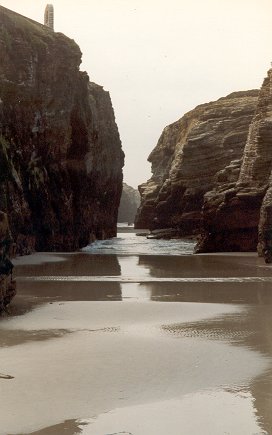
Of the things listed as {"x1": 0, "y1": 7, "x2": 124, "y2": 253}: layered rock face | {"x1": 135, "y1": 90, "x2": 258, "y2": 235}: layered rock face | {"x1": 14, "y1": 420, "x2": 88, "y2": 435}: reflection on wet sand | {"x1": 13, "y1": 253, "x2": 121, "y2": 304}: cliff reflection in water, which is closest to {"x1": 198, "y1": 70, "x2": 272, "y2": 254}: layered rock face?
{"x1": 0, "y1": 7, "x2": 124, "y2": 253}: layered rock face

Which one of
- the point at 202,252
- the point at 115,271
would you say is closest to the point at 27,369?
the point at 115,271

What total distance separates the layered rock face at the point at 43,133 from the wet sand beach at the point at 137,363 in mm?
18298

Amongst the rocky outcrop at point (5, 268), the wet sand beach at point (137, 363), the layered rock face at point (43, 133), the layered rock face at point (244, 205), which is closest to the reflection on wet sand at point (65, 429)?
the wet sand beach at point (137, 363)

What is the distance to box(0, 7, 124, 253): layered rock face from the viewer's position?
3459 cm

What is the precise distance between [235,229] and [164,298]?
23.8 m

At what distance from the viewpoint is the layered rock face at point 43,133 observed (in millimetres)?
34594

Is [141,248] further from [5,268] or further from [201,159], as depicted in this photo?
[5,268]

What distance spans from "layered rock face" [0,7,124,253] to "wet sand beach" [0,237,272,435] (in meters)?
18.3

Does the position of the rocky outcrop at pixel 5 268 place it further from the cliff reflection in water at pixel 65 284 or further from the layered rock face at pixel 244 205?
the layered rock face at pixel 244 205

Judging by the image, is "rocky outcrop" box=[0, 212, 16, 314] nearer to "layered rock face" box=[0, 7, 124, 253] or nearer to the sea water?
"layered rock face" box=[0, 7, 124, 253]

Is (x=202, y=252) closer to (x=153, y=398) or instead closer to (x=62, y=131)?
(x=62, y=131)

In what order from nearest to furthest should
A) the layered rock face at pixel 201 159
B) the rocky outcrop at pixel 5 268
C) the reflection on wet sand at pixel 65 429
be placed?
the reflection on wet sand at pixel 65 429 → the rocky outcrop at pixel 5 268 → the layered rock face at pixel 201 159

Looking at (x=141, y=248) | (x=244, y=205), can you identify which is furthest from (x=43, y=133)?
(x=244, y=205)

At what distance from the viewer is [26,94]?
3638 cm
